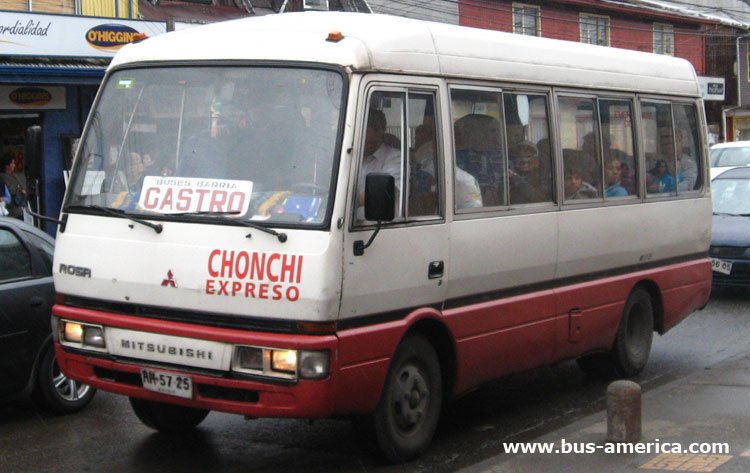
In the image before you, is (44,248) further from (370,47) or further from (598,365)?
(598,365)

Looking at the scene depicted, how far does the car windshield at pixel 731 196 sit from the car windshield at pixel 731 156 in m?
5.74

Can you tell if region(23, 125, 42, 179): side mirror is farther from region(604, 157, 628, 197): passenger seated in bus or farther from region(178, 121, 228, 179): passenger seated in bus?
region(604, 157, 628, 197): passenger seated in bus

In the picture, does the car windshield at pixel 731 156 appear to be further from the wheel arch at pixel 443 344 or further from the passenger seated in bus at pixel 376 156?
the passenger seated in bus at pixel 376 156

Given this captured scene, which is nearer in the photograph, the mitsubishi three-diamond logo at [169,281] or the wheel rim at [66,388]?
the mitsubishi three-diamond logo at [169,281]

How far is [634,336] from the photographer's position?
975cm

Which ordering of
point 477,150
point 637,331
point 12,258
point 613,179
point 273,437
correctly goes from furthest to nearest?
point 637,331 < point 613,179 < point 12,258 < point 273,437 < point 477,150

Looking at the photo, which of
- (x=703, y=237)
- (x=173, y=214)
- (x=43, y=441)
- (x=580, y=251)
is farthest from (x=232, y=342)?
(x=703, y=237)

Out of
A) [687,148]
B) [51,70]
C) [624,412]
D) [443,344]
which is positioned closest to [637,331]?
[687,148]

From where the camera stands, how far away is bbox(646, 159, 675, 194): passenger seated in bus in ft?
31.9

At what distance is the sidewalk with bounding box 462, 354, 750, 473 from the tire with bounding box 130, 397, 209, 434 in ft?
6.99

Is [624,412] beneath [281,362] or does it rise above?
beneath

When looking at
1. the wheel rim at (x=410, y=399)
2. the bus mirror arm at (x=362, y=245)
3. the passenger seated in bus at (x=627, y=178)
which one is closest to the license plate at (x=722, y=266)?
the passenger seated in bus at (x=627, y=178)

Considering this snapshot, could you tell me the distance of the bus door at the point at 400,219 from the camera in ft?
20.4

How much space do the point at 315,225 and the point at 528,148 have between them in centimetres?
257
